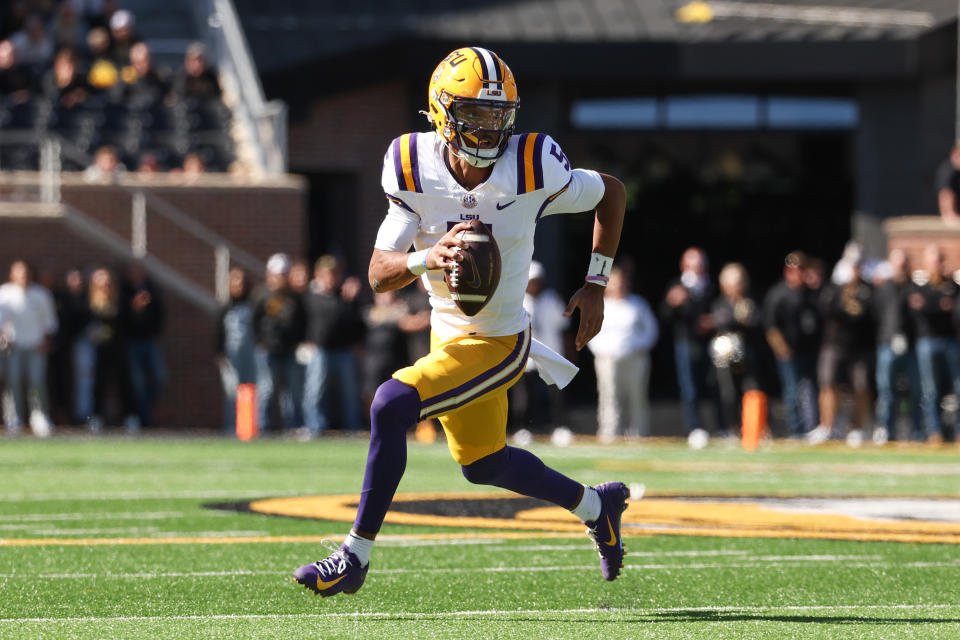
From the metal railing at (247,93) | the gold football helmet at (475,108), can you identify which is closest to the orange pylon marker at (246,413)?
the metal railing at (247,93)

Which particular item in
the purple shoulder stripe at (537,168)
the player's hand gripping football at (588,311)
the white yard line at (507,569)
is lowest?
the white yard line at (507,569)

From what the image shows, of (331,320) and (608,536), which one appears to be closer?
(608,536)

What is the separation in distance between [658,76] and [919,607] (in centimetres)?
1574

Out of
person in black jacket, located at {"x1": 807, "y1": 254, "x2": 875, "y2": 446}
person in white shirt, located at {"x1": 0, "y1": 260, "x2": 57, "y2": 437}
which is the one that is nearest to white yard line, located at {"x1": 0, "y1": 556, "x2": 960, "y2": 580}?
person in black jacket, located at {"x1": 807, "y1": 254, "x2": 875, "y2": 446}

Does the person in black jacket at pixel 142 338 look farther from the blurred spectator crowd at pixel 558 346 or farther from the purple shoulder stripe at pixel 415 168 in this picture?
the purple shoulder stripe at pixel 415 168

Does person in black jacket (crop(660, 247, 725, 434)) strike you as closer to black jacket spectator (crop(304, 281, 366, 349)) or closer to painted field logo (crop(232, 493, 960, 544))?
black jacket spectator (crop(304, 281, 366, 349))

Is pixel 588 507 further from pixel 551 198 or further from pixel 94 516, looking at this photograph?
pixel 94 516

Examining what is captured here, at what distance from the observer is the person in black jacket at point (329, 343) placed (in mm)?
16891

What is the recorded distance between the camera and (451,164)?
5898 mm

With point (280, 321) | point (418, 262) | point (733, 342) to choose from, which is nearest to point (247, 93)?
point (280, 321)

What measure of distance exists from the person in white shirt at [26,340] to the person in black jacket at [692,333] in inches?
242

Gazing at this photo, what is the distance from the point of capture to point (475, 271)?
18.0ft

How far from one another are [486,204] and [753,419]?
10.4 metres

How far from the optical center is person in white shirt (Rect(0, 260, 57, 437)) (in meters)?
16.3
